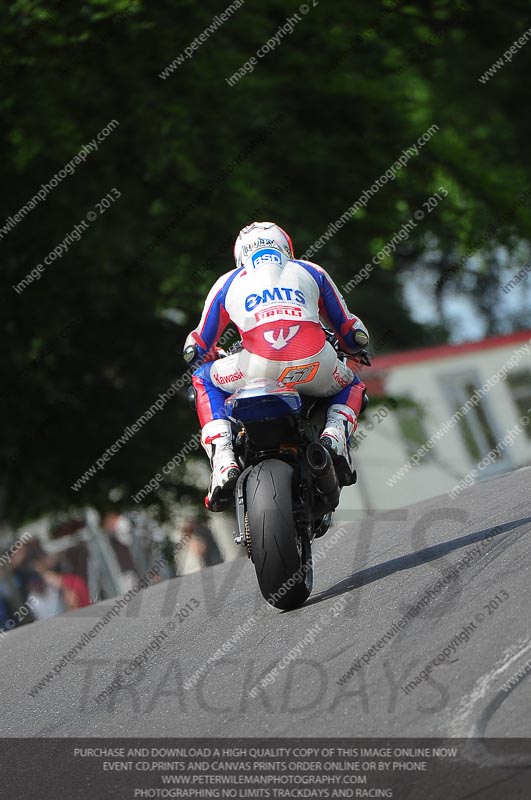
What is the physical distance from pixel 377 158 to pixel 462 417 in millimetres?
16836

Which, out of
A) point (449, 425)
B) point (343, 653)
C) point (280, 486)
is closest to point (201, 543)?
point (280, 486)

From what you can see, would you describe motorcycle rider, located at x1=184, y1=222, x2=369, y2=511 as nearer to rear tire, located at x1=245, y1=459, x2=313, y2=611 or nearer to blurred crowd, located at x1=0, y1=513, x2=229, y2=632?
rear tire, located at x1=245, y1=459, x2=313, y2=611

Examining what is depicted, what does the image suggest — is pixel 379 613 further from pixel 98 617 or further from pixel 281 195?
pixel 281 195

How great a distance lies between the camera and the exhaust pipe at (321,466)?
670 centimetres

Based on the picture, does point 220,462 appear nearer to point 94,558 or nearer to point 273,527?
point 273,527

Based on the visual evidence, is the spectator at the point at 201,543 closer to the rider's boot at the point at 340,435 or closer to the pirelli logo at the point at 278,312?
the rider's boot at the point at 340,435

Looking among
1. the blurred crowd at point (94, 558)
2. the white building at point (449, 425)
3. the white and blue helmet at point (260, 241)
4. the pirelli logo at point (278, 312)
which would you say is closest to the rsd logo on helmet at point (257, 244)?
the white and blue helmet at point (260, 241)

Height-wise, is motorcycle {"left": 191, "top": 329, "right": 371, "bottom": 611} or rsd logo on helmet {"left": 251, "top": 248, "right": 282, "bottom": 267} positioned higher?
rsd logo on helmet {"left": 251, "top": 248, "right": 282, "bottom": 267}

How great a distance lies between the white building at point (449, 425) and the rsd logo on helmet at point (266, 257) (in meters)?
23.1

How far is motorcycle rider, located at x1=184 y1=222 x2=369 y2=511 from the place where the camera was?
6.88 meters

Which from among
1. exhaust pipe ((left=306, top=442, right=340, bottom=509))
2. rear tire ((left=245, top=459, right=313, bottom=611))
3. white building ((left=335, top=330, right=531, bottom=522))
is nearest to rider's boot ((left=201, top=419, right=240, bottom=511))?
rear tire ((left=245, top=459, right=313, bottom=611))

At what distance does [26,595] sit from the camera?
16.5m

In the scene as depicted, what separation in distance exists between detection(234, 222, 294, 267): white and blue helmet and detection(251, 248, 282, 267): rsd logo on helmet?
3 cm
